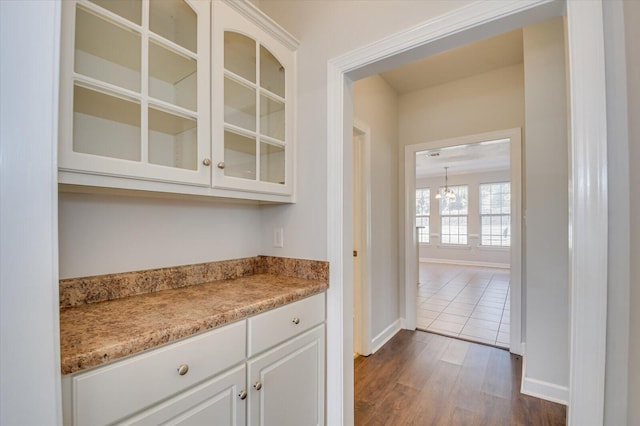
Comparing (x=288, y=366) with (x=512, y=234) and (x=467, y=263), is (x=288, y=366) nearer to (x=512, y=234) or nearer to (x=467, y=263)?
(x=512, y=234)

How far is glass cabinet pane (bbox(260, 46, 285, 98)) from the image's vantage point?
1496mm

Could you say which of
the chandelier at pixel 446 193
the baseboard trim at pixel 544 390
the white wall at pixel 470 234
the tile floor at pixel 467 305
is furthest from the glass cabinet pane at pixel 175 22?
the white wall at pixel 470 234

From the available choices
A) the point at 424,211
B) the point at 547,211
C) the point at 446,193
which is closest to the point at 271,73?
the point at 547,211

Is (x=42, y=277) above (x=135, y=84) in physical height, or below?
below

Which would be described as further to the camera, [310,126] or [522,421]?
[522,421]

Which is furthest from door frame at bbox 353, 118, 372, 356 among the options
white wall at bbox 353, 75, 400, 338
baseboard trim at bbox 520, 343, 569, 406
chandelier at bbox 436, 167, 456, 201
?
chandelier at bbox 436, 167, 456, 201

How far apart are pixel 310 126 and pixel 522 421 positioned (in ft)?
7.46

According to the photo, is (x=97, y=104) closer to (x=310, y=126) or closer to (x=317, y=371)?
(x=310, y=126)

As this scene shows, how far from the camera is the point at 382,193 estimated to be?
295 cm

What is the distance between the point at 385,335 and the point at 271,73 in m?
2.64

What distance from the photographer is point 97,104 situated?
99 centimetres

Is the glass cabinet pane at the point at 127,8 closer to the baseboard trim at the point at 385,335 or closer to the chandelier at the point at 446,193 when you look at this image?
the baseboard trim at the point at 385,335

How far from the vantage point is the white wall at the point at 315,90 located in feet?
4.70

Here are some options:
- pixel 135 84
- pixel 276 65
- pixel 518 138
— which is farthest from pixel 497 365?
pixel 135 84
